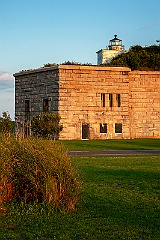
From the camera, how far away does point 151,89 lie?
4978 cm

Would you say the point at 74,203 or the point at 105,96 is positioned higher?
the point at 105,96

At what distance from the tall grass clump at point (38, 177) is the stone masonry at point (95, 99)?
31927 millimetres

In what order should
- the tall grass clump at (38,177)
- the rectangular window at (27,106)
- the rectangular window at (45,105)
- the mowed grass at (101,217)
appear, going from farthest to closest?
1. the rectangular window at (27,106)
2. the rectangular window at (45,105)
3. the tall grass clump at (38,177)
4. the mowed grass at (101,217)

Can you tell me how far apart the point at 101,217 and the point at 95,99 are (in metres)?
35.3

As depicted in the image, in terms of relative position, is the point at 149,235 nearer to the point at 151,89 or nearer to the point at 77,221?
the point at 77,221

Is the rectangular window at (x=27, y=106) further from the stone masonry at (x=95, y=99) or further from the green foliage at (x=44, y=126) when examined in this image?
the green foliage at (x=44, y=126)

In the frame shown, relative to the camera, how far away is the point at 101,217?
12297mm

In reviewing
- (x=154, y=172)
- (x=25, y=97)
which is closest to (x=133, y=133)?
(x=25, y=97)

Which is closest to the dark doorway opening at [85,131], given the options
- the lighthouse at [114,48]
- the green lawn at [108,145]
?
the green lawn at [108,145]

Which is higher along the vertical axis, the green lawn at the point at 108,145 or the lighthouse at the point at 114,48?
the lighthouse at the point at 114,48

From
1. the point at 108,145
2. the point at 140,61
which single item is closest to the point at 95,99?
the point at 108,145

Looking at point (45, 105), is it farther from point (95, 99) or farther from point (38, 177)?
point (38, 177)

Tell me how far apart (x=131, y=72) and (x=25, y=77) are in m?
10.4

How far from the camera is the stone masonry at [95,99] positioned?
1818 inches
